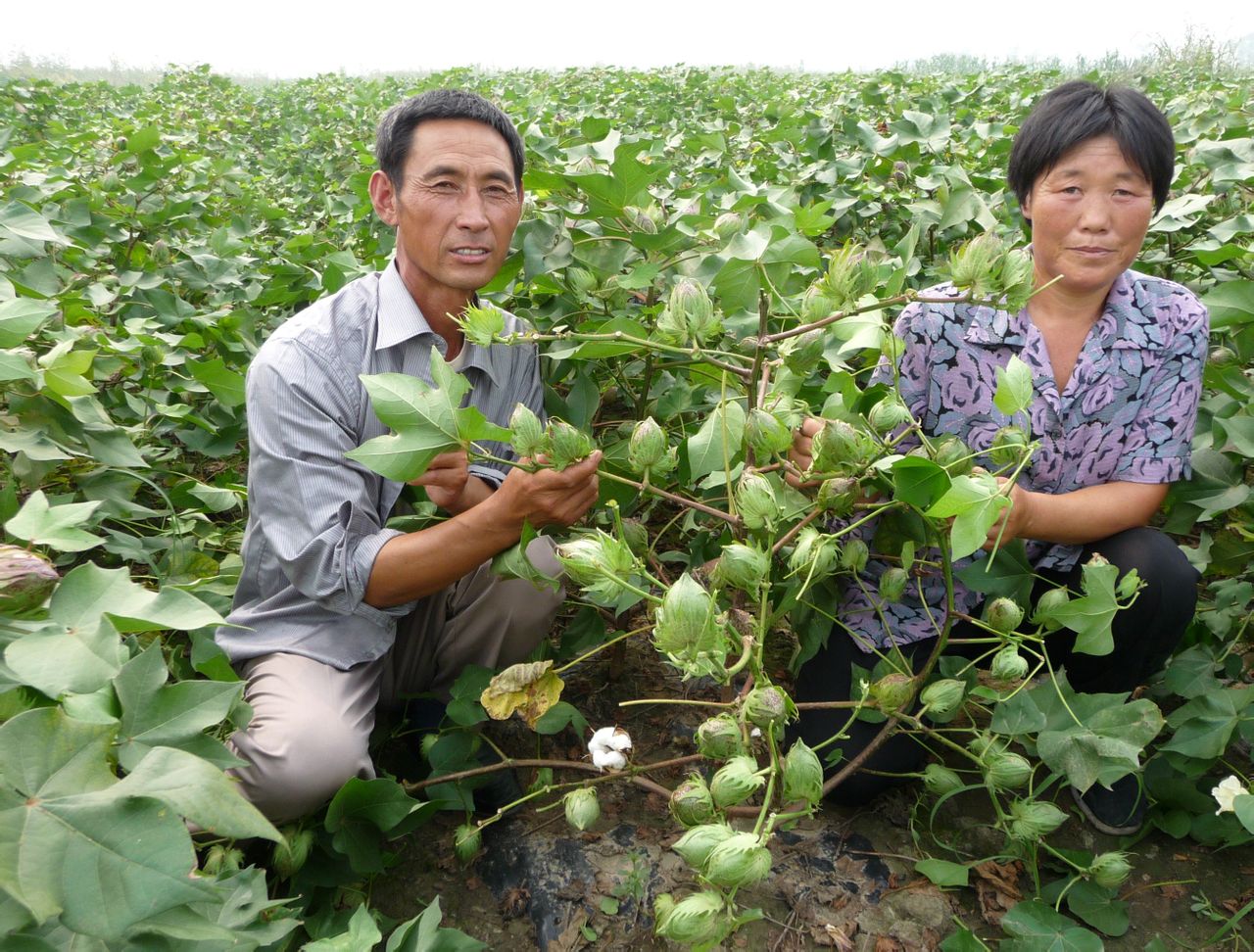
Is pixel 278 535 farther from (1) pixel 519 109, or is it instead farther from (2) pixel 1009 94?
(2) pixel 1009 94

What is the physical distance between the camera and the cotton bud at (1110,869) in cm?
128

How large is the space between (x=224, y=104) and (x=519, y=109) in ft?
14.9

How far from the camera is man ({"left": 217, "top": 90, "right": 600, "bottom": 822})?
133 cm

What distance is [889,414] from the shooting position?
1.03 meters

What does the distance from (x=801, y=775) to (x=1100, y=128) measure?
1151 millimetres

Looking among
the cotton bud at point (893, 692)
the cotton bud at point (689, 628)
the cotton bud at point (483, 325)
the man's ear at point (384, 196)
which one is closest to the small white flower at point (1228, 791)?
the cotton bud at point (893, 692)

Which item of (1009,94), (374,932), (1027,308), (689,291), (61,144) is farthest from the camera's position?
(1009,94)

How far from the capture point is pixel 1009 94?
469 centimetres

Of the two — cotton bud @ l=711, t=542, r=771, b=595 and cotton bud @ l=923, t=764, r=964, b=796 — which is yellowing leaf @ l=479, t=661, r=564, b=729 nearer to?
cotton bud @ l=711, t=542, r=771, b=595

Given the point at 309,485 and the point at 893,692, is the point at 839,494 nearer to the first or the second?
the point at 893,692

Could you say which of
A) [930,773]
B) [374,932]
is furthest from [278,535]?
[930,773]

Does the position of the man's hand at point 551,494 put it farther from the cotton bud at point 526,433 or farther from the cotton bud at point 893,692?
the cotton bud at point 893,692

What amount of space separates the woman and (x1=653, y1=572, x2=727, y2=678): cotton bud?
66 cm

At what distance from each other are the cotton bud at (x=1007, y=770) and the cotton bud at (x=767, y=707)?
458 mm
